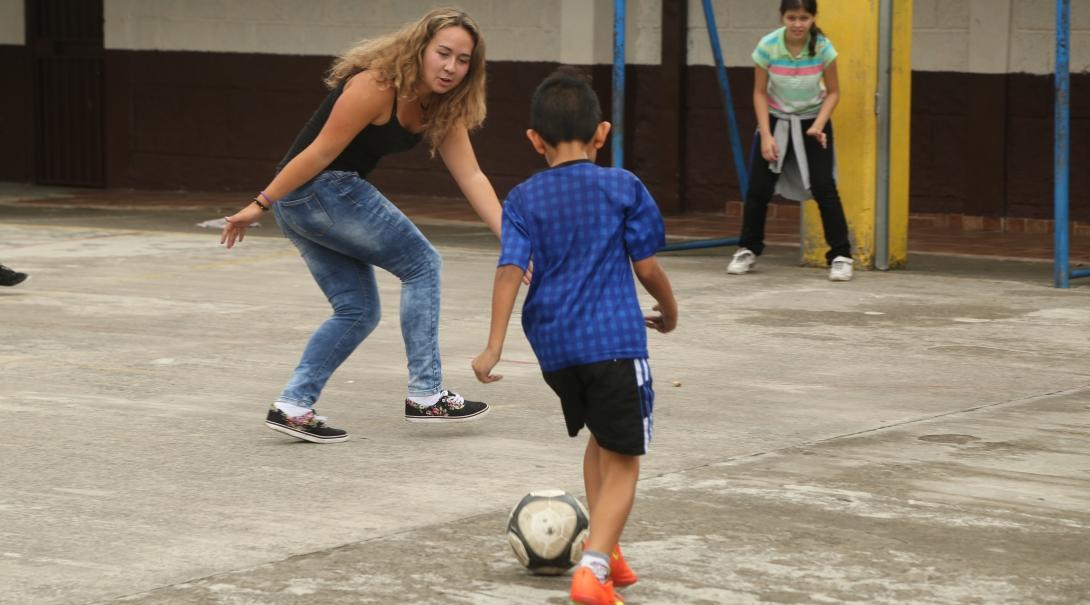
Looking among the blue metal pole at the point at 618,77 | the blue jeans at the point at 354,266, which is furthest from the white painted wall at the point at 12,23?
the blue jeans at the point at 354,266

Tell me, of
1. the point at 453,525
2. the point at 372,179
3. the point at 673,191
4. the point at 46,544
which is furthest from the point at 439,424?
the point at 372,179

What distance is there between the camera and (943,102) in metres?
14.2

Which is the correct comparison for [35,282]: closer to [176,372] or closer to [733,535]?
[176,372]

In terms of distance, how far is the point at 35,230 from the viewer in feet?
45.7

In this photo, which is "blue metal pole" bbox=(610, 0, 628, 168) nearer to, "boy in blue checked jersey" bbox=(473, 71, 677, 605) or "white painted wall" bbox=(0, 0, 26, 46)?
"boy in blue checked jersey" bbox=(473, 71, 677, 605)

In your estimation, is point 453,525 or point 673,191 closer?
point 453,525

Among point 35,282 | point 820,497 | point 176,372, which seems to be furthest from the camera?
point 35,282

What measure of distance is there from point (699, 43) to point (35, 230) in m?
5.42

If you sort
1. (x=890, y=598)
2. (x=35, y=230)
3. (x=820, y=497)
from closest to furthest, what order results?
1. (x=890, y=598)
2. (x=820, y=497)
3. (x=35, y=230)

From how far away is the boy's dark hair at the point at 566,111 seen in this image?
15.3ft

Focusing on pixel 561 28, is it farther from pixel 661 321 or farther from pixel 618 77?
pixel 661 321

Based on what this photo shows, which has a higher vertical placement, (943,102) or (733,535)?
(943,102)

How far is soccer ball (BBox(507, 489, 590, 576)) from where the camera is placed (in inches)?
185

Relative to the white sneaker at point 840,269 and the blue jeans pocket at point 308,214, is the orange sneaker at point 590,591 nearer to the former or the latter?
the blue jeans pocket at point 308,214
